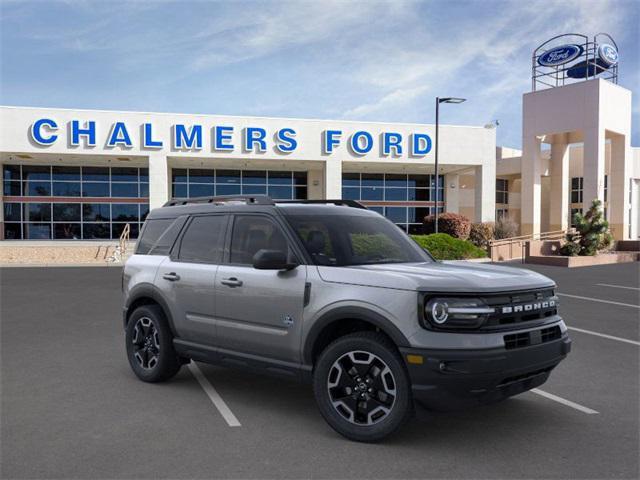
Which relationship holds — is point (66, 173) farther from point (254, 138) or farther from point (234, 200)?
point (234, 200)

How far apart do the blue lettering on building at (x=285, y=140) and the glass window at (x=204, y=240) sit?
27.7 meters

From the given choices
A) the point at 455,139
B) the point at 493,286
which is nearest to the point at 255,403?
the point at 493,286

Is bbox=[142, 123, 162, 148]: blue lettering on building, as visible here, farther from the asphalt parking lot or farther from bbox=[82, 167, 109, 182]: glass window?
the asphalt parking lot

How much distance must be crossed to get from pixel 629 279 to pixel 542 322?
618 inches

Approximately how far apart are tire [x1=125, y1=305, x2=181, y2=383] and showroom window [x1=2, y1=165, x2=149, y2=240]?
30.9 meters

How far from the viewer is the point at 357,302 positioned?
4.54 metres

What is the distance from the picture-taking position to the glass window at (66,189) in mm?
36156

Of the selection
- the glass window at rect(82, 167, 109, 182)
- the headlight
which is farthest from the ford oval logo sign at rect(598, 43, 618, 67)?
the headlight

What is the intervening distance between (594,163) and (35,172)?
3369cm

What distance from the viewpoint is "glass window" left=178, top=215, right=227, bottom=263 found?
19.2ft

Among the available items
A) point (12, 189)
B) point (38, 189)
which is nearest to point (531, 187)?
point (38, 189)

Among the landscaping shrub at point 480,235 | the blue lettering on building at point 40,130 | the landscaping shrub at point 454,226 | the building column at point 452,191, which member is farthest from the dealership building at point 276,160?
the landscaping shrub at point 480,235

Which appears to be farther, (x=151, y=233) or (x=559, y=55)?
(x=559, y=55)

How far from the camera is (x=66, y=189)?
36.3m
